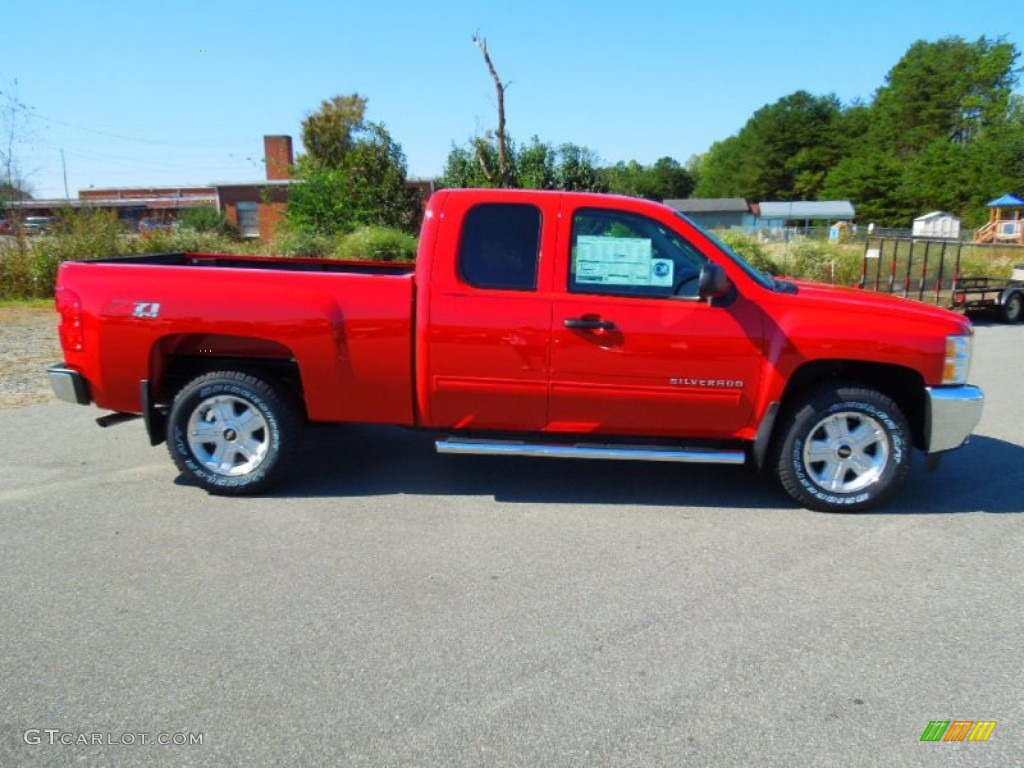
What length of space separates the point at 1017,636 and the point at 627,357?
237 centimetres

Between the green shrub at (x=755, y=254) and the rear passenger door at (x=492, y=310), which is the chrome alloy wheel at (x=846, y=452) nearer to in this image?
the rear passenger door at (x=492, y=310)

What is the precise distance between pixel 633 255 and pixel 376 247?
13696mm

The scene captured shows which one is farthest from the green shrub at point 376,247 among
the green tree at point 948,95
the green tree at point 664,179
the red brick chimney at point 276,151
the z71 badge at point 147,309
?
the green tree at point 664,179

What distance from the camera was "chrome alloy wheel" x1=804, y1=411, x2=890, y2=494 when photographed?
475cm

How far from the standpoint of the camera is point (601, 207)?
184 inches

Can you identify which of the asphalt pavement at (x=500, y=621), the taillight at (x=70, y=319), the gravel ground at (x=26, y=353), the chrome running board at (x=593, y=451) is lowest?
the asphalt pavement at (x=500, y=621)

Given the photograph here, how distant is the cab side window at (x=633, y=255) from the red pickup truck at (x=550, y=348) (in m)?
0.01

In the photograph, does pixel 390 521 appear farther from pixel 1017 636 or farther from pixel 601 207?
pixel 1017 636

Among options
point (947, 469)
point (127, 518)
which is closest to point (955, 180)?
point (947, 469)

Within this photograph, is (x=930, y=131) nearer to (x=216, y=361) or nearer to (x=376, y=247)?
(x=376, y=247)

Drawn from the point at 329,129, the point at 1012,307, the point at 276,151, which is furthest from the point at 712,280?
the point at 276,151

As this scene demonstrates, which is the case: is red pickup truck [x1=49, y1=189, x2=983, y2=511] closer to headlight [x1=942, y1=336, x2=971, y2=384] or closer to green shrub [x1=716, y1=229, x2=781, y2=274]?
headlight [x1=942, y1=336, x2=971, y2=384]

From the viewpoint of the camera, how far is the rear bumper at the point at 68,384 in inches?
192

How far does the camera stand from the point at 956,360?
4.67m
